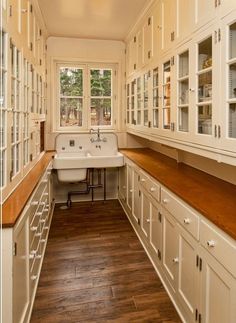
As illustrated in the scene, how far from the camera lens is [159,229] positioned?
2260 mm

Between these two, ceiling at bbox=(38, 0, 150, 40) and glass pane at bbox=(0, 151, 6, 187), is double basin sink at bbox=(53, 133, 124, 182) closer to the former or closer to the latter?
ceiling at bbox=(38, 0, 150, 40)

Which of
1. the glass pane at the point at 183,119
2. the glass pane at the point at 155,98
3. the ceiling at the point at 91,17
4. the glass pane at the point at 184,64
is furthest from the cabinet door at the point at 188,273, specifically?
the ceiling at the point at 91,17

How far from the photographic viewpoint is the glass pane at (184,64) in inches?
83.2

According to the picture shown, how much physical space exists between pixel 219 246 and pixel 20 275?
3.58 feet

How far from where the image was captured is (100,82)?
4.47 m

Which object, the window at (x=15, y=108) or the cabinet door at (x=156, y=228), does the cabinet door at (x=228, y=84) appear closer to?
the cabinet door at (x=156, y=228)

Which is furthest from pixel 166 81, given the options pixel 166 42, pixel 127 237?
pixel 127 237

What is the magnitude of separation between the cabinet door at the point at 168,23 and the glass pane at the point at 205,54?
476mm

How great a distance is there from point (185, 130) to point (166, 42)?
2.89 ft

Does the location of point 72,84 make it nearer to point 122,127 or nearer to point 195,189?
point 122,127

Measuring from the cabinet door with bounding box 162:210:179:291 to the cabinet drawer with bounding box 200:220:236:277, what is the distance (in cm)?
45

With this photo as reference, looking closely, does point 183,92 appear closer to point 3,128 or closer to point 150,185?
point 150,185

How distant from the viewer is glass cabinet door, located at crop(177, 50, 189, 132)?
213cm

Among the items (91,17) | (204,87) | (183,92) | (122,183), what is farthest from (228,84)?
(122,183)
